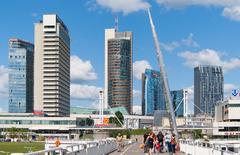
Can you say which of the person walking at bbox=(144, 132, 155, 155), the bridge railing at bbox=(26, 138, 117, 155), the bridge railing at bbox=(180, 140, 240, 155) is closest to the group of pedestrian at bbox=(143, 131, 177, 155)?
the person walking at bbox=(144, 132, 155, 155)

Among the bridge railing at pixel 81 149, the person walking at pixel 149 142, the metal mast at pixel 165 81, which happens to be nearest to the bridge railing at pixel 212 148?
the person walking at pixel 149 142

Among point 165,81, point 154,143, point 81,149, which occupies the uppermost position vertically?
point 165,81

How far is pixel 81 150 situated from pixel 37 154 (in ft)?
54.0

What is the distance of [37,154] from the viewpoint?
20281 mm

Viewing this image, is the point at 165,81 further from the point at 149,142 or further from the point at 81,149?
the point at 81,149

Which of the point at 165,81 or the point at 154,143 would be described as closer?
the point at 154,143

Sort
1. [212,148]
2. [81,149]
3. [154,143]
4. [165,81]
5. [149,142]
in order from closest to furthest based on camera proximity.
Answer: [212,148] < [81,149] < [149,142] < [154,143] < [165,81]

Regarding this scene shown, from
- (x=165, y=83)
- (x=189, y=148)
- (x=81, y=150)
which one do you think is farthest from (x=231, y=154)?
(x=165, y=83)

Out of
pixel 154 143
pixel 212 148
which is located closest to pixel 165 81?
pixel 154 143

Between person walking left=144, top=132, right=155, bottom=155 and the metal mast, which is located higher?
the metal mast

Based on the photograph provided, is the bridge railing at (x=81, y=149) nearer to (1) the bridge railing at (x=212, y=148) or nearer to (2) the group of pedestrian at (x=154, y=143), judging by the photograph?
(2) the group of pedestrian at (x=154, y=143)

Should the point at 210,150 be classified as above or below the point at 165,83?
below

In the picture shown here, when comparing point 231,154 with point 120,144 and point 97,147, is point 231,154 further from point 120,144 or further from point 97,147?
point 120,144

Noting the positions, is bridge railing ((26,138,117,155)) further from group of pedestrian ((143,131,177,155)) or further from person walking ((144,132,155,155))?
person walking ((144,132,155,155))
